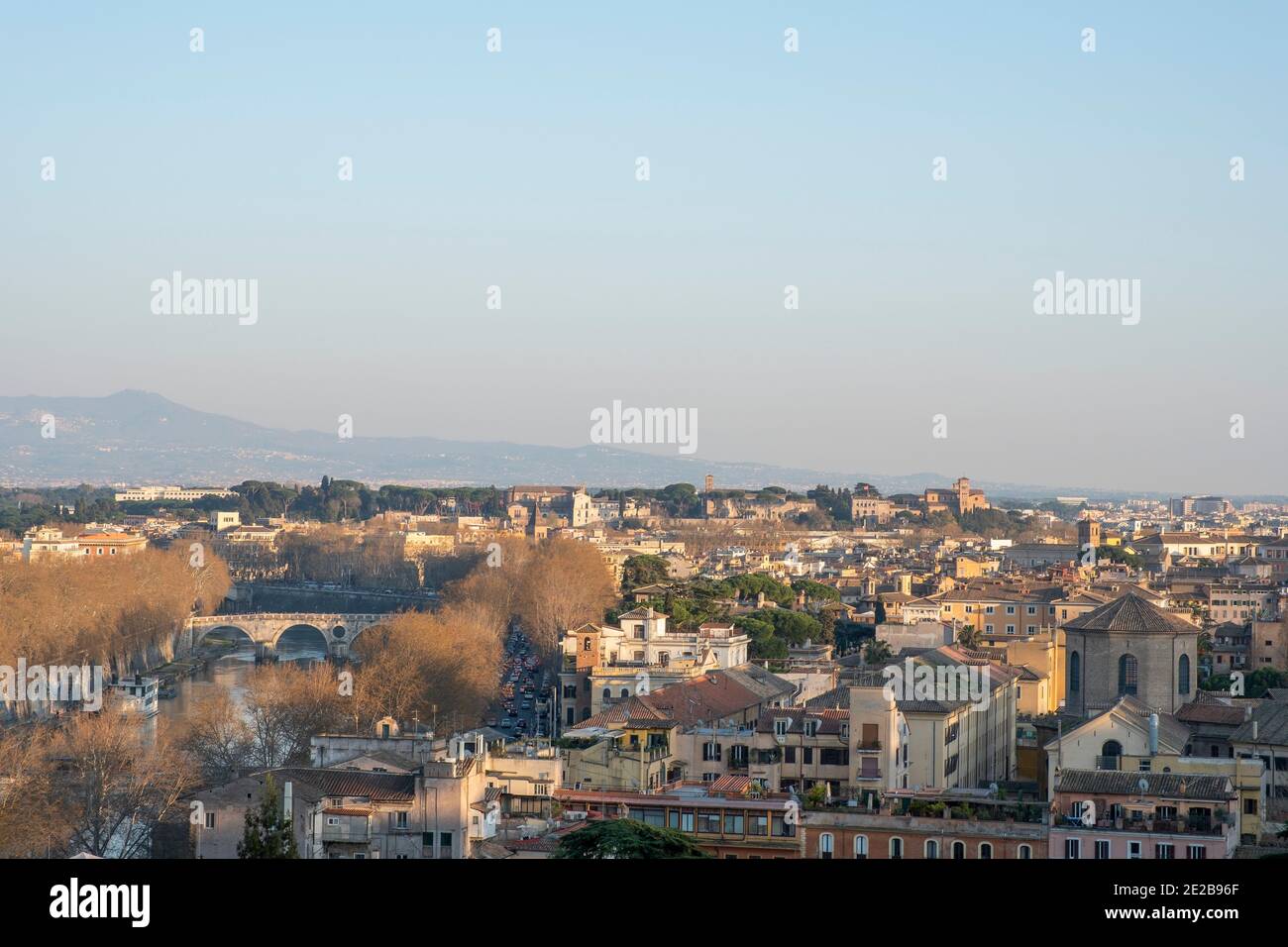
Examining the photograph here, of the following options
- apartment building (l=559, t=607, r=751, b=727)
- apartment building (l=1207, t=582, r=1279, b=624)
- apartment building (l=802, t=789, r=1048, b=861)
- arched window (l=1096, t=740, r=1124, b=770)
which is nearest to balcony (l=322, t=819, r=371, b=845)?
apartment building (l=802, t=789, r=1048, b=861)

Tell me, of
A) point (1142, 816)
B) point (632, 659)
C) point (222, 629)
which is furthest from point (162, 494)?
point (1142, 816)

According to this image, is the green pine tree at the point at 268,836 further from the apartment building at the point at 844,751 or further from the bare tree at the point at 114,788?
the apartment building at the point at 844,751

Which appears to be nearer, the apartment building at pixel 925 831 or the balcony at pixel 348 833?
the apartment building at pixel 925 831

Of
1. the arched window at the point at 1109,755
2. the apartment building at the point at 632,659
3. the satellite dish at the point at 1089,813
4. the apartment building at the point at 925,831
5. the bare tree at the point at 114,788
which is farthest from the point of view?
the apartment building at the point at 632,659

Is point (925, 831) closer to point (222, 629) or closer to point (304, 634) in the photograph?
point (222, 629)

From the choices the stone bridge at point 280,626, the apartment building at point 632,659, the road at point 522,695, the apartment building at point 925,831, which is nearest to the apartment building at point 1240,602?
the road at point 522,695
